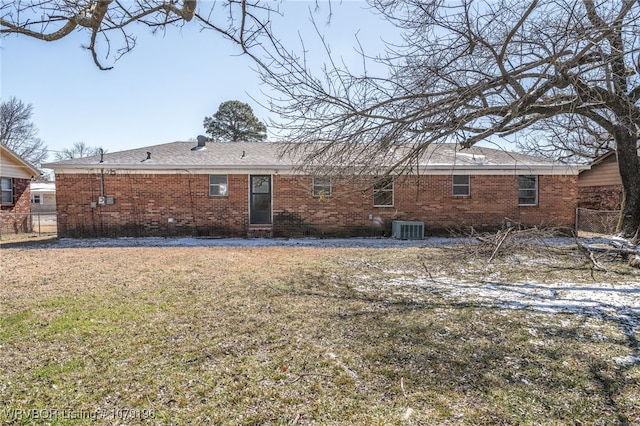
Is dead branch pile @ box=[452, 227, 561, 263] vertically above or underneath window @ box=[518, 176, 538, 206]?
underneath

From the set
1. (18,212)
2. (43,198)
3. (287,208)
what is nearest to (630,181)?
(287,208)

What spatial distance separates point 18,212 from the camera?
15984 mm

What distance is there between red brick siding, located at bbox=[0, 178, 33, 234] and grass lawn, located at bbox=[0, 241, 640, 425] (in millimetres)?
11770

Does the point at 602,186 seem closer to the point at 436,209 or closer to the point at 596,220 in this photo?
the point at 596,220


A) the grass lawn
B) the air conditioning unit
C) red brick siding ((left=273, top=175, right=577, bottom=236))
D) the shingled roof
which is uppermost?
the shingled roof

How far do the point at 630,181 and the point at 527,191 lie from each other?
11.1 ft

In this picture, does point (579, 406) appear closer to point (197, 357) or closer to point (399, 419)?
point (399, 419)

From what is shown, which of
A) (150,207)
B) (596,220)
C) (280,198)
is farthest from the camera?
(596,220)

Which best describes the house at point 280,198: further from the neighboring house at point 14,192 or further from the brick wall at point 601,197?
the brick wall at point 601,197

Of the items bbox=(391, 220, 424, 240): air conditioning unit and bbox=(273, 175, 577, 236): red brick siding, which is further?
bbox=(273, 175, 577, 236): red brick siding

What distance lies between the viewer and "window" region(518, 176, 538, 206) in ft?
43.7

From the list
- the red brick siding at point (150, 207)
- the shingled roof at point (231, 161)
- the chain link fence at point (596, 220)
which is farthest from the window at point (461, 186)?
the red brick siding at point (150, 207)

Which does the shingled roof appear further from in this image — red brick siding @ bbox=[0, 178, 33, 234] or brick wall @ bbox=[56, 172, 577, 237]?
red brick siding @ bbox=[0, 178, 33, 234]

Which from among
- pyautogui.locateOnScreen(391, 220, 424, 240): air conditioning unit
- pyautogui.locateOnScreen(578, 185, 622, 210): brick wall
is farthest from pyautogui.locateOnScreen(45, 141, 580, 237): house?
pyautogui.locateOnScreen(578, 185, 622, 210): brick wall
